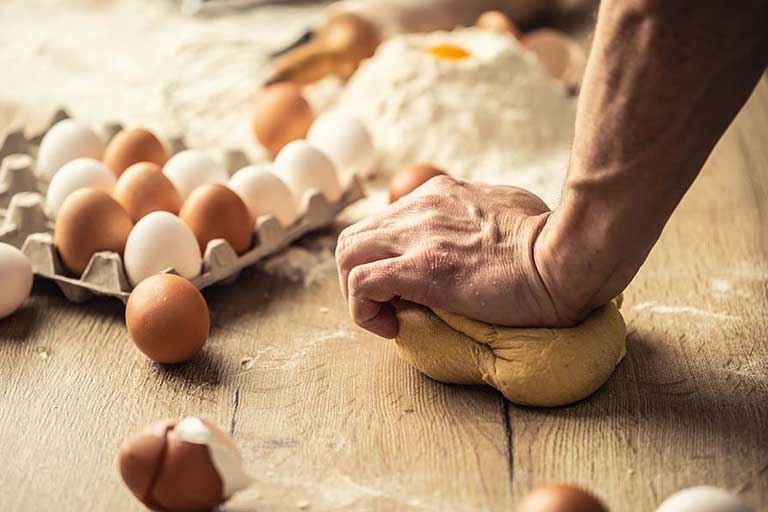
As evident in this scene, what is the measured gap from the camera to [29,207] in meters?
1.89

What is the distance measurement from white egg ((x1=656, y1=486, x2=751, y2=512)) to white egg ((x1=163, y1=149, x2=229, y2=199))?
1.11 meters

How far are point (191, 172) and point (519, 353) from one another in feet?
2.58

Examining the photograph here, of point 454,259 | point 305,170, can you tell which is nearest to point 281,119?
point 305,170

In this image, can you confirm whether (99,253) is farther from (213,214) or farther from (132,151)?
(132,151)

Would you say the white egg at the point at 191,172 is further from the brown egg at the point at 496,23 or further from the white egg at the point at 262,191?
the brown egg at the point at 496,23

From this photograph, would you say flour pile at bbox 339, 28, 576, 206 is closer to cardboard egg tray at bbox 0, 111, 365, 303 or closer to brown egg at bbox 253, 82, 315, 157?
brown egg at bbox 253, 82, 315, 157

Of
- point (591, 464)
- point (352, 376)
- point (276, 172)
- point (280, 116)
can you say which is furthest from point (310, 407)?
point (280, 116)

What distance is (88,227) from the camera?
1750 millimetres

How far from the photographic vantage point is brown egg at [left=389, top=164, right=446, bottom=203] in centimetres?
198

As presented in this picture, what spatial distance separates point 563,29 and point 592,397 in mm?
1934

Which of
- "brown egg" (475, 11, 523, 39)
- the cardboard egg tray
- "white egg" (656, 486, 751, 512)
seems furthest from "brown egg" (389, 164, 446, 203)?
"white egg" (656, 486, 751, 512)

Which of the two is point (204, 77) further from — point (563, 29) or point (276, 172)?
point (563, 29)

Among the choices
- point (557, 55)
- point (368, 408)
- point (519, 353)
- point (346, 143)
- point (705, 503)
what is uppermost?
point (705, 503)

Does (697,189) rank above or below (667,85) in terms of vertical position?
below
